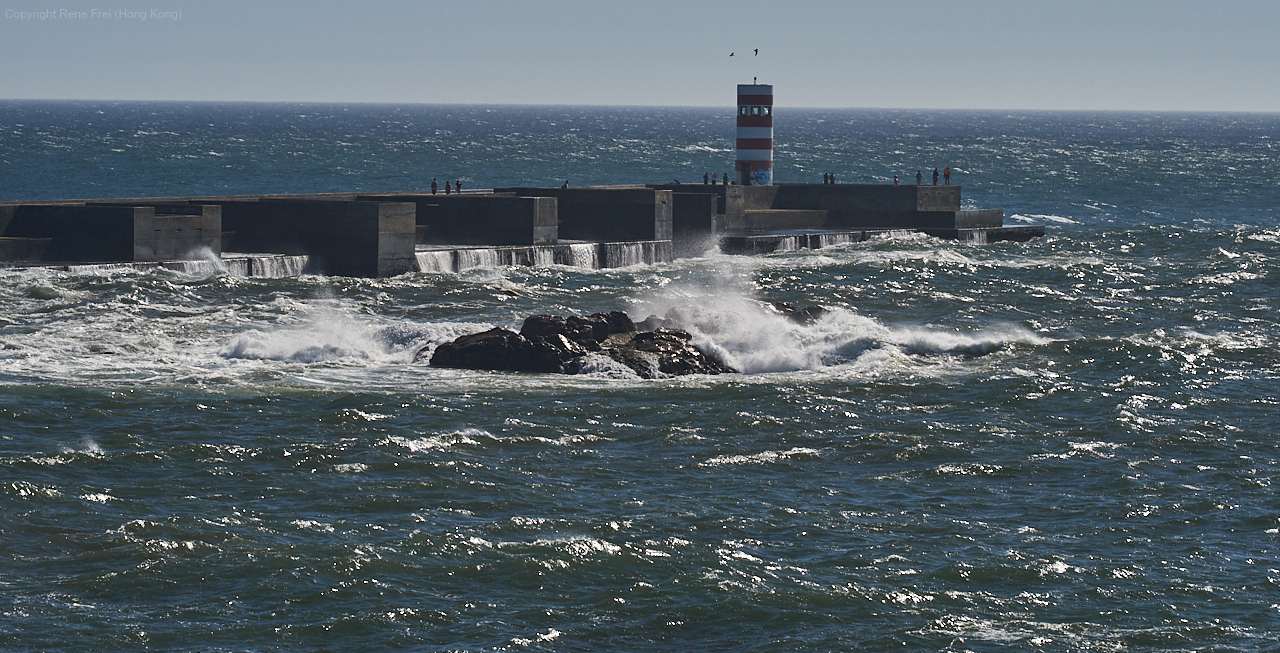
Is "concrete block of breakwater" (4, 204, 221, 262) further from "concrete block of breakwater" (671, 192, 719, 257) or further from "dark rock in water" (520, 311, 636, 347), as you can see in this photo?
"concrete block of breakwater" (671, 192, 719, 257)

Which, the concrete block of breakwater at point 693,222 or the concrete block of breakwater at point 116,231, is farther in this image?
the concrete block of breakwater at point 693,222

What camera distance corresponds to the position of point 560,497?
20.2 metres

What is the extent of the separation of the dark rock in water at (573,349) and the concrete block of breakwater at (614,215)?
22.4 m

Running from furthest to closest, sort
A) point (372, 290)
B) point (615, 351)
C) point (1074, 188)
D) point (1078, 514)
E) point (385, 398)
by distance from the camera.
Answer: point (1074, 188)
point (372, 290)
point (615, 351)
point (385, 398)
point (1078, 514)

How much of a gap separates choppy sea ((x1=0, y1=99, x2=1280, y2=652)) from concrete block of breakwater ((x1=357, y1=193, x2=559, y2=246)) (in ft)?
17.2

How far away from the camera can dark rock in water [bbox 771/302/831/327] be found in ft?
114

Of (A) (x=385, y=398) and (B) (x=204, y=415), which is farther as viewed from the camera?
(A) (x=385, y=398)

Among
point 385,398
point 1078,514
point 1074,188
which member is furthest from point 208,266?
point 1074,188

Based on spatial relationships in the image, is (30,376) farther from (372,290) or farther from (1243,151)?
(1243,151)

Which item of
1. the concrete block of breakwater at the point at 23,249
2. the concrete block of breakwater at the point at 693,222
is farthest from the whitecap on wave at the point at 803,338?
the concrete block of breakwater at the point at 693,222

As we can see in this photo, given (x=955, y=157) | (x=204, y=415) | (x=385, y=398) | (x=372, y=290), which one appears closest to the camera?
(x=204, y=415)

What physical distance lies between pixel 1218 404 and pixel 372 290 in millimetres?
20770

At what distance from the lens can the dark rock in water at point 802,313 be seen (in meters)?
34.6

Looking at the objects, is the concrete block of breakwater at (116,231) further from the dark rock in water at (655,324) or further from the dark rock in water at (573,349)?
the dark rock in water at (655,324)
